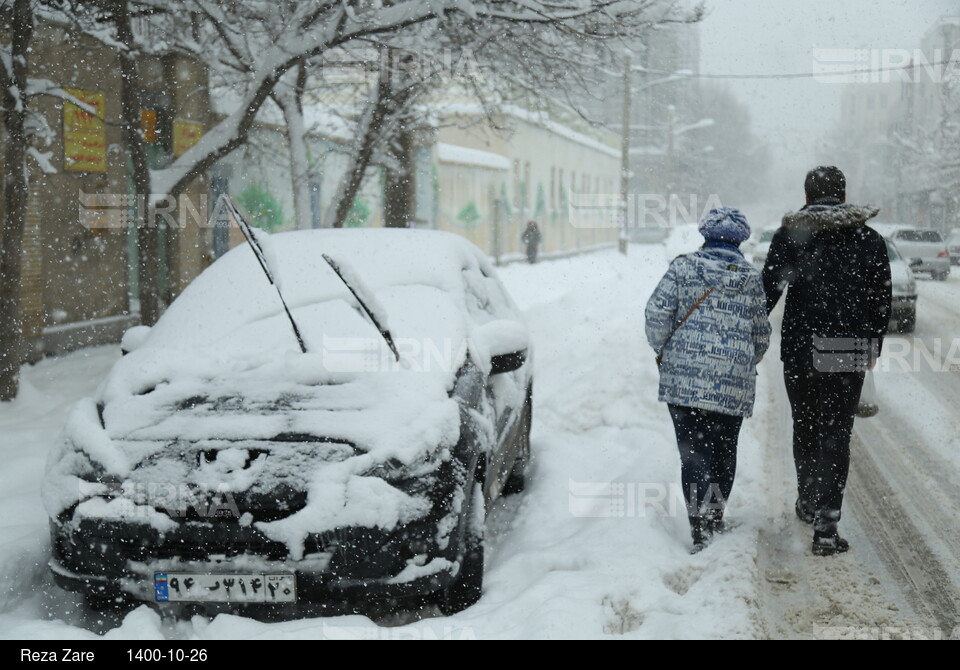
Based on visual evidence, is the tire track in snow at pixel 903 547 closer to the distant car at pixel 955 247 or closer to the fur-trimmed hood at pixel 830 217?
the fur-trimmed hood at pixel 830 217

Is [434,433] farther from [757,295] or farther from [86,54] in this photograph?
[86,54]

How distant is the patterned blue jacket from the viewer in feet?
14.8

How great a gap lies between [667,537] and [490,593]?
111 cm

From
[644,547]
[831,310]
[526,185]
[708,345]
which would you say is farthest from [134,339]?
[526,185]

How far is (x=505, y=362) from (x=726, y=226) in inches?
48.5

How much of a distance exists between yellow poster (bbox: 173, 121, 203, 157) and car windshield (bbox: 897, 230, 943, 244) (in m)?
19.0

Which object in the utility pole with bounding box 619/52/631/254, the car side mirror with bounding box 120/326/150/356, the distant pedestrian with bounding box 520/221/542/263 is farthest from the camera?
the distant pedestrian with bounding box 520/221/542/263

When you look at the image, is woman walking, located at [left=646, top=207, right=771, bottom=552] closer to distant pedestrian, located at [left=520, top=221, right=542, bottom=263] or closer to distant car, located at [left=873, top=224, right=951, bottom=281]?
distant car, located at [left=873, top=224, right=951, bottom=281]

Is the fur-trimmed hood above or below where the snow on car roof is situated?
above

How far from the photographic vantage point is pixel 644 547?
4629 mm

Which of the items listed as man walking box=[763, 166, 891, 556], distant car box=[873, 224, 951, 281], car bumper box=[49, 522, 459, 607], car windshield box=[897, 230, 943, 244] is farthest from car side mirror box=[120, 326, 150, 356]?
car windshield box=[897, 230, 943, 244]

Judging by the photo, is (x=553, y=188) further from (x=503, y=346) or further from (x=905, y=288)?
(x=503, y=346)

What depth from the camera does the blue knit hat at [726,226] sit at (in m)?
4.62

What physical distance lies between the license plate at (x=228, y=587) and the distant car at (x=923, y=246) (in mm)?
24879
